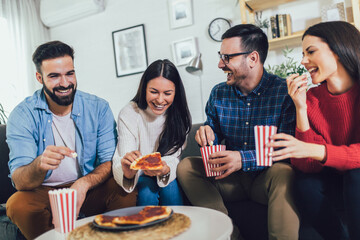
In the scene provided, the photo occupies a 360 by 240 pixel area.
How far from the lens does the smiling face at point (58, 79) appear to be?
2.13 m

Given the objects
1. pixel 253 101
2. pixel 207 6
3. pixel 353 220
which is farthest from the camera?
pixel 207 6

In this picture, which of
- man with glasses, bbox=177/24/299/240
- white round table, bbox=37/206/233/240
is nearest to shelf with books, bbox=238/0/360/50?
man with glasses, bbox=177/24/299/240

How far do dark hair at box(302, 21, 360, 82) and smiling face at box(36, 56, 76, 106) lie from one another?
1548 mm

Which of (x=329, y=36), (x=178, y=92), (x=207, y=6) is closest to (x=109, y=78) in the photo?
(x=207, y=6)

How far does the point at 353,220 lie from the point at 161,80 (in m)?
1.32

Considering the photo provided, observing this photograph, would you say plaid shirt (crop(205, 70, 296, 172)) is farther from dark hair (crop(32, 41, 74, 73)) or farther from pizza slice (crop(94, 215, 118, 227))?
dark hair (crop(32, 41, 74, 73))

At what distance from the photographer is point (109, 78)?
4.61m

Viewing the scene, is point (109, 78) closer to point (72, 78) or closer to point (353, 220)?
point (72, 78)

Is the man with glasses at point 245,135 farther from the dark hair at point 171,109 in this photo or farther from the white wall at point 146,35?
the white wall at point 146,35

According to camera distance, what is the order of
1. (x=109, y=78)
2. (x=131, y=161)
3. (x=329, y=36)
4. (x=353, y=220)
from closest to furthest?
1. (x=353, y=220)
2. (x=329, y=36)
3. (x=131, y=161)
4. (x=109, y=78)

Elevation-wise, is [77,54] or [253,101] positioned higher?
[77,54]

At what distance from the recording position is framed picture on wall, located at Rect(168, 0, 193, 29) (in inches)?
156

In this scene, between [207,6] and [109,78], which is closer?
[207,6]

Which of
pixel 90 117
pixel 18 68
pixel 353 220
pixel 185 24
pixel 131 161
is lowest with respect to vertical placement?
pixel 353 220
